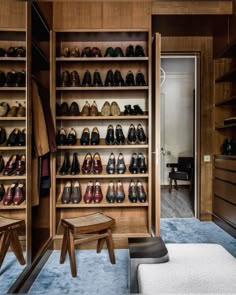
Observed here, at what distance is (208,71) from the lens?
3738 mm

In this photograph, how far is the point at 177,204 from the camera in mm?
4750

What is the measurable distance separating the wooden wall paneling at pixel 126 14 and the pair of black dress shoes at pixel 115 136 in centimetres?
107

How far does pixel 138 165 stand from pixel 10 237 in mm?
1507

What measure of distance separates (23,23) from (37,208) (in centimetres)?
159

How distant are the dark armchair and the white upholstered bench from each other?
411 centimetres

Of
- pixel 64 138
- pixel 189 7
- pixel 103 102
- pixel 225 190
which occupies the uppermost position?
pixel 189 7

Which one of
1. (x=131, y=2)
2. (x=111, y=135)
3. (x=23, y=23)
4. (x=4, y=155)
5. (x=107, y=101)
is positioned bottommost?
(x=4, y=155)

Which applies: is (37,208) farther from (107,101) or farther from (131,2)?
(131,2)

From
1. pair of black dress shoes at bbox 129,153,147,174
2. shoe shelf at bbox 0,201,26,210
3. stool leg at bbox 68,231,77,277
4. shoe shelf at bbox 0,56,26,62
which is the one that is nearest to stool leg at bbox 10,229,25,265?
shoe shelf at bbox 0,201,26,210

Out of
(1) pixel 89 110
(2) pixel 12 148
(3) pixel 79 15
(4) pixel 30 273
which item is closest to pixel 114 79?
(1) pixel 89 110

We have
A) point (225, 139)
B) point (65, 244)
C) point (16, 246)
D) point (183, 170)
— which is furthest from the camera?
point (183, 170)

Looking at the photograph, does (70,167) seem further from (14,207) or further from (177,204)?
(177,204)

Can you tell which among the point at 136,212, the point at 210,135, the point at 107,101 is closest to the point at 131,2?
the point at 107,101

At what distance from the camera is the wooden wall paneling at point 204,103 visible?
12.2ft
